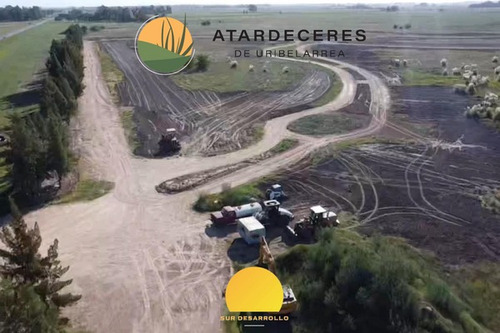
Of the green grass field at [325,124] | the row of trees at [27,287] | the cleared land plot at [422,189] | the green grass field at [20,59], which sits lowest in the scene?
the cleared land plot at [422,189]

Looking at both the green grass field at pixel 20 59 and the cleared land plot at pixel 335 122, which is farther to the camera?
the green grass field at pixel 20 59

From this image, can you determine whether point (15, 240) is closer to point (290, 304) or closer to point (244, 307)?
point (244, 307)

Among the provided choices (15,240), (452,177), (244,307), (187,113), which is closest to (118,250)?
(15,240)

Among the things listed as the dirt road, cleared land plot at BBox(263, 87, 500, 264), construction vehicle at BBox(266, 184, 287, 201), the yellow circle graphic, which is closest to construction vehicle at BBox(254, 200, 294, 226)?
cleared land plot at BBox(263, 87, 500, 264)

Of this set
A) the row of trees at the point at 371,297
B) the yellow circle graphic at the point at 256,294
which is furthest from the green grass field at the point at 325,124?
the yellow circle graphic at the point at 256,294

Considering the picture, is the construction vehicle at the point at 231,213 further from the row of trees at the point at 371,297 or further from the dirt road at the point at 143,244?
the row of trees at the point at 371,297
